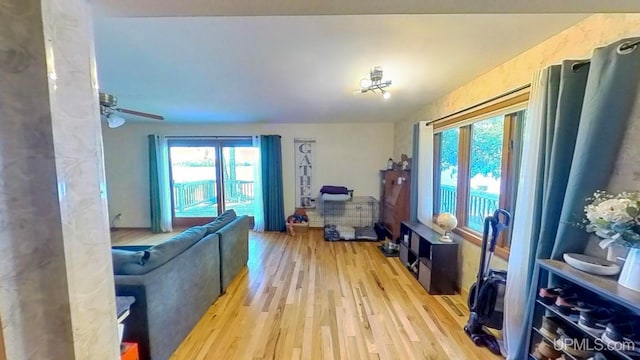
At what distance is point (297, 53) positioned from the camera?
2.36 metres

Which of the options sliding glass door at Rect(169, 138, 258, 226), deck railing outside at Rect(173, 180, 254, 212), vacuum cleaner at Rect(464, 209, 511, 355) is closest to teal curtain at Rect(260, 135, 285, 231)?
sliding glass door at Rect(169, 138, 258, 226)

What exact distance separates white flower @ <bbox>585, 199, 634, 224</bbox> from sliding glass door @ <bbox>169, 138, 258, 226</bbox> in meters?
5.15

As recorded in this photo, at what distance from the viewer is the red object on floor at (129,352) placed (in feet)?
5.03

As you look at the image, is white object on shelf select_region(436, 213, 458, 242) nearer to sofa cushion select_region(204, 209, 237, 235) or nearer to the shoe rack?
the shoe rack

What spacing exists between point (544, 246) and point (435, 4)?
5.18 feet

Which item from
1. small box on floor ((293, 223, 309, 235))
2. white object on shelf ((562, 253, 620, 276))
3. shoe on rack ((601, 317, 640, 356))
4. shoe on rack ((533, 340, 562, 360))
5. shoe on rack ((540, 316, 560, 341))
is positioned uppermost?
white object on shelf ((562, 253, 620, 276))

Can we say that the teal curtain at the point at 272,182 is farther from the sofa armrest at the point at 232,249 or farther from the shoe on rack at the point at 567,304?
the shoe on rack at the point at 567,304

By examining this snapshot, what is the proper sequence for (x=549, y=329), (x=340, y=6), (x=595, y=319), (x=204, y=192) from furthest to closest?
(x=204, y=192) → (x=549, y=329) → (x=595, y=319) → (x=340, y=6)

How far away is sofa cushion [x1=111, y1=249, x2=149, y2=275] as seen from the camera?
1.83 metres

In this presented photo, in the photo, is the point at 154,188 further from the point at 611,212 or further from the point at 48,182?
the point at 611,212

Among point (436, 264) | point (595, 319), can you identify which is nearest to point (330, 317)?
point (436, 264)

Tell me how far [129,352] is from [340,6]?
6.67ft

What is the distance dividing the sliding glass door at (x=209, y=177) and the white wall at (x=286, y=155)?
10.6 inches

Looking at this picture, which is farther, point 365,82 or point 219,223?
point 219,223
